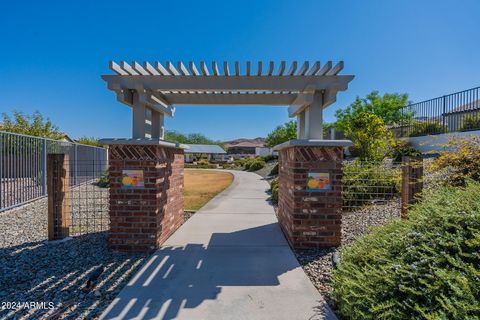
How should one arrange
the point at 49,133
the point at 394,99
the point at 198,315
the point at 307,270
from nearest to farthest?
the point at 198,315, the point at 307,270, the point at 49,133, the point at 394,99

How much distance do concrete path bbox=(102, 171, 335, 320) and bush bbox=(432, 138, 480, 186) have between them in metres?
2.79

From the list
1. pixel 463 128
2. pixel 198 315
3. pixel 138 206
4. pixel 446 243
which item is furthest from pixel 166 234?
pixel 463 128

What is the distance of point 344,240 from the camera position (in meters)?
4.69

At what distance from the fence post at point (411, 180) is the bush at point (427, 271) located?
1694 mm

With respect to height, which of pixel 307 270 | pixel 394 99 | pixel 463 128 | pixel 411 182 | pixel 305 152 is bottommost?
pixel 307 270

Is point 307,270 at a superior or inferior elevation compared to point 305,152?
inferior

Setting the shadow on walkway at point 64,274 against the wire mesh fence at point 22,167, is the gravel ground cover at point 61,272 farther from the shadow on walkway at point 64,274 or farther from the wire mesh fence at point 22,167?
the wire mesh fence at point 22,167

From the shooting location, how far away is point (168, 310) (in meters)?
2.69

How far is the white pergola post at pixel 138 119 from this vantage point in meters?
4.47

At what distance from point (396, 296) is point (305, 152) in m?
2.63

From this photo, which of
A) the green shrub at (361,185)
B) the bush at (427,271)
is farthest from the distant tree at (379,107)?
the bush at (427,271)

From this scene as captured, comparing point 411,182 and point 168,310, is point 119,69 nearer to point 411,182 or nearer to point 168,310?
point 168,310

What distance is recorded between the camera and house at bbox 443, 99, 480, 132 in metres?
9.89

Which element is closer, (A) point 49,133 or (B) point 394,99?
(A) point 49,133
